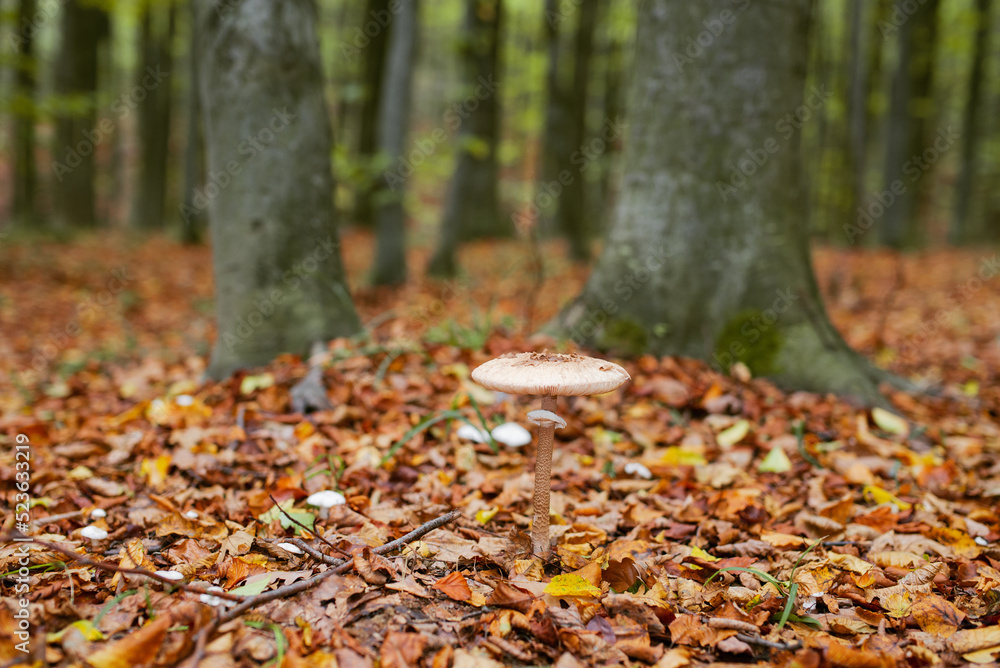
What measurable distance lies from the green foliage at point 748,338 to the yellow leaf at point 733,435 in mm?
807

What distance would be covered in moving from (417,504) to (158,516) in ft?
3.45

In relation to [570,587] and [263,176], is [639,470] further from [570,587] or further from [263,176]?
[263,176]

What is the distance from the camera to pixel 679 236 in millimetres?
4133

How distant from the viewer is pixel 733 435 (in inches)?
131

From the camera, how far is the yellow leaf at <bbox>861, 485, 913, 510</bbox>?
2722mm

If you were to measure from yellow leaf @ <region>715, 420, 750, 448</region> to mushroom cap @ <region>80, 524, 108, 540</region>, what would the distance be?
2897 millimetres

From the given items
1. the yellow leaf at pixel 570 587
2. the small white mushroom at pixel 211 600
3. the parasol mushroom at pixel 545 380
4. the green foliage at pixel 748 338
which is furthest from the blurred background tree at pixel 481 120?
the small white mushroom at pixel 211 600

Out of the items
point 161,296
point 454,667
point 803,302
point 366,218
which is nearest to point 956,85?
point 366,218

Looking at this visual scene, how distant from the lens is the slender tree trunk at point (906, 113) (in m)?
12.0

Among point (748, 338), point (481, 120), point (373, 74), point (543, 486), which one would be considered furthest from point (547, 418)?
point (373, 74)

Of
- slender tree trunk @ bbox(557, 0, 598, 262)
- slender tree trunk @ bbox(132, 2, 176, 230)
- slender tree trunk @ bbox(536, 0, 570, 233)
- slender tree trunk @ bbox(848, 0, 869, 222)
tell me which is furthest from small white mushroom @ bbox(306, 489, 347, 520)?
slender tree trunk @ bbox(132, 2, 176, 230)

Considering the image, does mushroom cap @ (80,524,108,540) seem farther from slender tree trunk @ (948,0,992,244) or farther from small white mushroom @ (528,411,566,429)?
slender tree trunk @ (948,0,992,244)

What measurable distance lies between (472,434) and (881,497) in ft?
6.35

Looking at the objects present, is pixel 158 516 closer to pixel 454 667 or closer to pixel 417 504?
pixel 417 504
